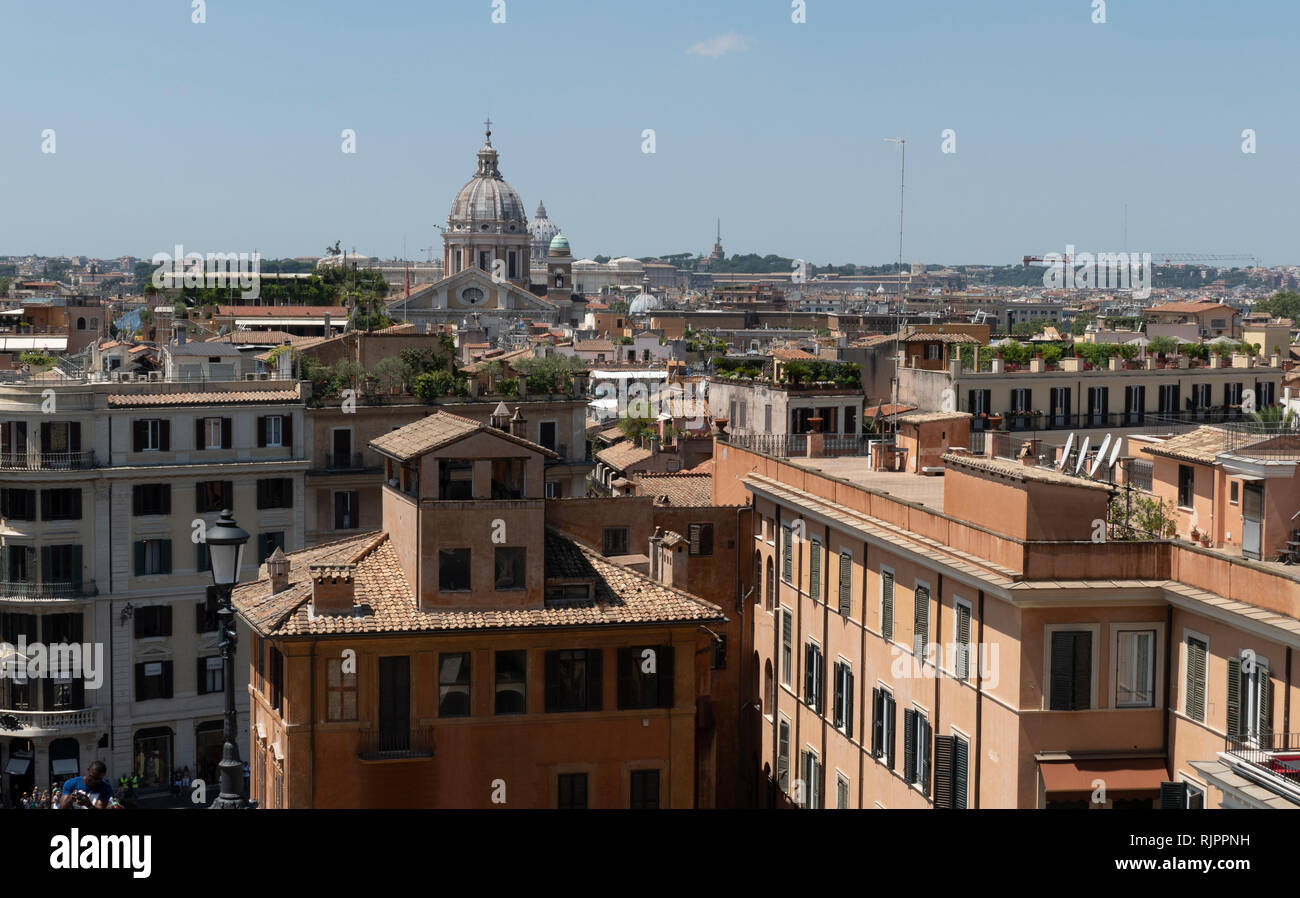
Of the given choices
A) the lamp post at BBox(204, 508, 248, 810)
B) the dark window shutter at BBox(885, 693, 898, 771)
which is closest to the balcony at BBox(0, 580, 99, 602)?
the dark window shutter at BBox(885, 693, 898, 771)

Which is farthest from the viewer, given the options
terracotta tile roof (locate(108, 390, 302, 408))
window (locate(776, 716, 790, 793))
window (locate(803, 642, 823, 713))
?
terracotta tile roof (locate(108, 390, 302, 408))

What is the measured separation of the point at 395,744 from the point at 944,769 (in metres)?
→ 5.49

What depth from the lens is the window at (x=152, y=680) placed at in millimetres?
33062

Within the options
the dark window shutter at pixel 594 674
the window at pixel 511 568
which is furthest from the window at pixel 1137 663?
the window at pixel 511 568

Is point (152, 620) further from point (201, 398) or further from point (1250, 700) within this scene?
point (1250, 700)

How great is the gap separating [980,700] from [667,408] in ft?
100

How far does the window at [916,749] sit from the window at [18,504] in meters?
19.4

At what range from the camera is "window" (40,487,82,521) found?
3209 cm

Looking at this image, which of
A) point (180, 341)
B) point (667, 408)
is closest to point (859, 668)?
point (667, 408)

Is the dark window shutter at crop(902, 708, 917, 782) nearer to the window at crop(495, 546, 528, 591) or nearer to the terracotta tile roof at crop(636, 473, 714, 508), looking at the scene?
the window at crop(495, 546, 528, 591)

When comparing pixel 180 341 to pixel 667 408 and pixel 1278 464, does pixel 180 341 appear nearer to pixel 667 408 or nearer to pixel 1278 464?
pixel 667 408

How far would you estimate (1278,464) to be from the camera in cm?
1611

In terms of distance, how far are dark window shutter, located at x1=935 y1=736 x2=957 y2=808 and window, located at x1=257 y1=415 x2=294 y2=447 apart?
20162mm

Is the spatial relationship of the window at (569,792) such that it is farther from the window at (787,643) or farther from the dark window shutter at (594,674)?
the window at (787,643)
